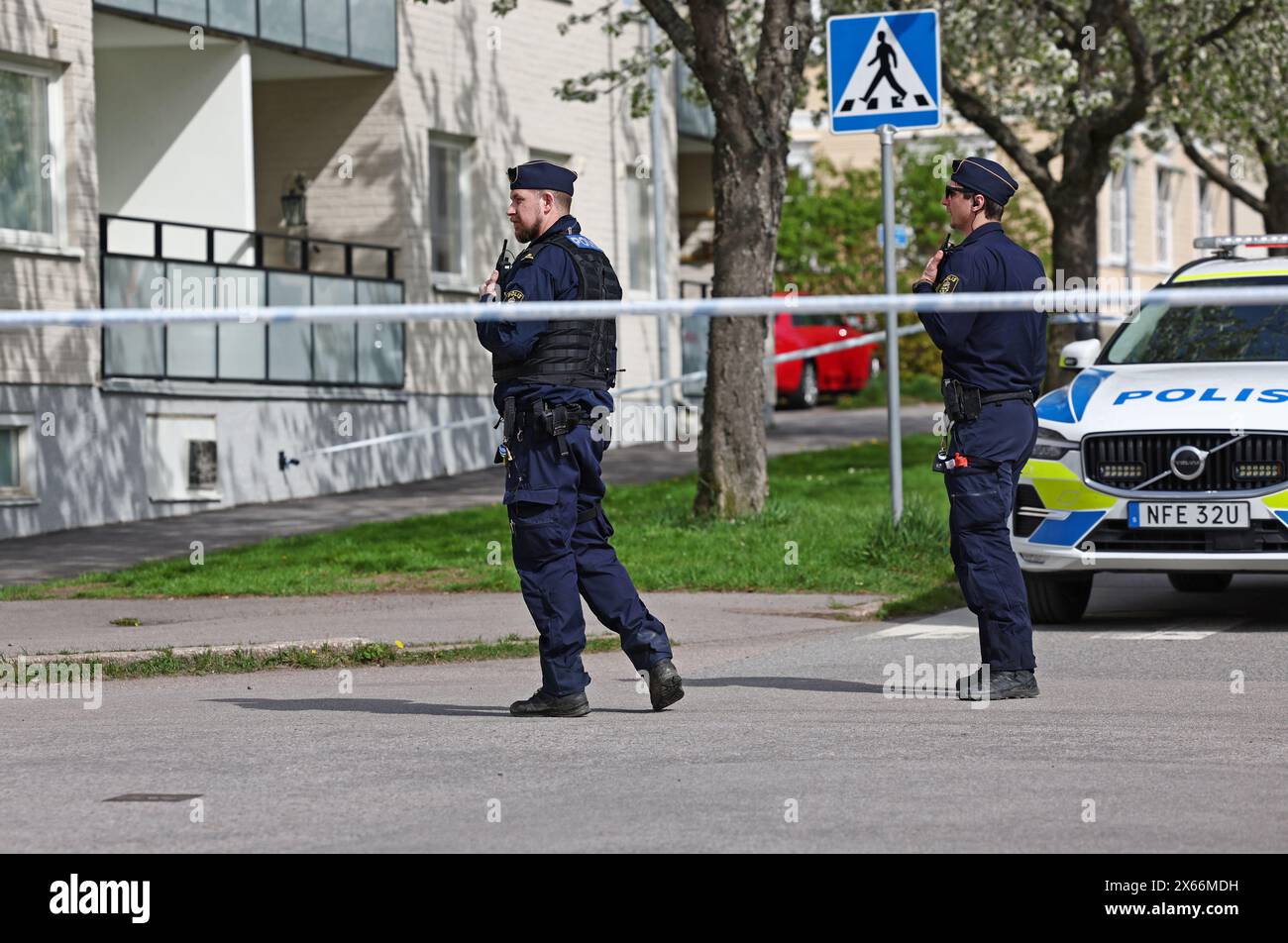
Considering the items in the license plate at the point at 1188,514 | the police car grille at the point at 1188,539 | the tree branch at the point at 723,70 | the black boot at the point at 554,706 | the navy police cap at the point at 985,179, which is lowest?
the black boot at the point at 554,706

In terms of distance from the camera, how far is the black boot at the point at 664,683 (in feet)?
28.2

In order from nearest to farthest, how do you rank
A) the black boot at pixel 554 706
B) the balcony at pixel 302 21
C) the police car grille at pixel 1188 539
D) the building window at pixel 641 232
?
1. the black boot at pixel 554 706
2. the police car grille at pixel 1188 539
3. the balcony at pixel 302 21
4. the building window at pixel 641 232

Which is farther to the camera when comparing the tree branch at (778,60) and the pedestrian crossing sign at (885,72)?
the tree branch at (778,60)

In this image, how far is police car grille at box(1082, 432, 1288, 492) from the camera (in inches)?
430

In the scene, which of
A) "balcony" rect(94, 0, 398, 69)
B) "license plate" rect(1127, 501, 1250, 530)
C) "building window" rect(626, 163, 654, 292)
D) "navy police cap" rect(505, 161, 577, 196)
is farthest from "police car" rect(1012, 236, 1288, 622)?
"building window" rect(626, 163, 654, 292)

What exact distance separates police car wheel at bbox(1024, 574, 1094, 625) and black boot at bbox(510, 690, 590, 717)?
3656 millimetres

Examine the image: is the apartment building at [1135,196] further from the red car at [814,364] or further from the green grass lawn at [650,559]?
the green grass lawn at [650,559]

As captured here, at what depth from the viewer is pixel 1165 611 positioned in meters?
12.5

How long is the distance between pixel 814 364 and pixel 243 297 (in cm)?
1469

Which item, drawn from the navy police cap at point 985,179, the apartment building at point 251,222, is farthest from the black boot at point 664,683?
the apartment building at point 251,222

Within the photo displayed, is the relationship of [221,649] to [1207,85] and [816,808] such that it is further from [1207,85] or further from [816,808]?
[1207,85]

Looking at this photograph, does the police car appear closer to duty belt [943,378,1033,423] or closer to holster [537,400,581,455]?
duty belt [943,378,1033,423]

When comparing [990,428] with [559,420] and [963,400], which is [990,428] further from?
[559,420]

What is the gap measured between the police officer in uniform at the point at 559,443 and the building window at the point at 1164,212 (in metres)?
45.7
